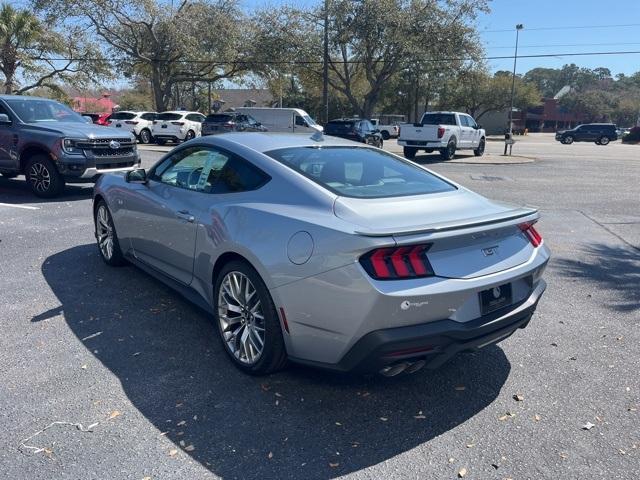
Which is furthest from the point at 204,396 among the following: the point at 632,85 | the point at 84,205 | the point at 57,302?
the point at 632,85

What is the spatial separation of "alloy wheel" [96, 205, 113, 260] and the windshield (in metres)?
5.69

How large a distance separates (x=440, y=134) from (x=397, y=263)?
18.7m

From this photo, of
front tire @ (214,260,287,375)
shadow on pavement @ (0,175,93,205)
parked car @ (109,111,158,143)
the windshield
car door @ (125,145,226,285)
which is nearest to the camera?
front tire @ (214,260,287,375)

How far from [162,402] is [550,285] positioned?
4150 mm

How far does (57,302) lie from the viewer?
4922mm

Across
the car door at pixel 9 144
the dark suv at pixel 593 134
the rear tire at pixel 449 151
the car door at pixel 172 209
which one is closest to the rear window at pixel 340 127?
the rear tire at pixel 449 151

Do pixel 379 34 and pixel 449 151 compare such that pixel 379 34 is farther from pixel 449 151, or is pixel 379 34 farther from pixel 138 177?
pixel 138 177

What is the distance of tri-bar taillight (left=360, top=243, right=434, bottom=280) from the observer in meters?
2.91

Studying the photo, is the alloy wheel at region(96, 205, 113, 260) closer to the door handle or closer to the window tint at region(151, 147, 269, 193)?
the window tint at region(151, 147, 269, 193)

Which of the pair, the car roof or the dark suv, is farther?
the dark suv

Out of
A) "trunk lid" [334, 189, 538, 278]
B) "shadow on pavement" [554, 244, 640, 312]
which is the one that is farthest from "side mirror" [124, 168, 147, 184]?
"shadow on pavement" [554, 244, 640, 312]

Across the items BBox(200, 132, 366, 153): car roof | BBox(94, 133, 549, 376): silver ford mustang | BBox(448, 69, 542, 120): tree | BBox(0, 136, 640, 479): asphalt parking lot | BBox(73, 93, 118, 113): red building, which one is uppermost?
BBox(448, 69, 542, 120): tree

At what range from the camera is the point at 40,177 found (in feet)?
33.2

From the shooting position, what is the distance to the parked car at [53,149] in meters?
9.83
